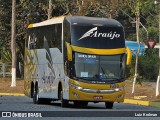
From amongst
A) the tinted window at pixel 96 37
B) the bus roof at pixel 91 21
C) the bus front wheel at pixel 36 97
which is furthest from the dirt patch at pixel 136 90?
the tinted window at pixel 96 37

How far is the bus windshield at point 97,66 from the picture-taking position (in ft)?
101

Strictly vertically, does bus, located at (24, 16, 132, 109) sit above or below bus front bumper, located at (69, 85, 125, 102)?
above

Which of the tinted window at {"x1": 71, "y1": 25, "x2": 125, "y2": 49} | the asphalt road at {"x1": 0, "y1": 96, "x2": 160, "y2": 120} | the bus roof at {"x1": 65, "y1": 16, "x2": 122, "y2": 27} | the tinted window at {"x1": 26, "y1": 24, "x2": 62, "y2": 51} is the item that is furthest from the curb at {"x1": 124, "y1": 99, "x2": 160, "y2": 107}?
the tinted window at {"x1": 26, "y1": 24, "x2": 62, "y2": 51}

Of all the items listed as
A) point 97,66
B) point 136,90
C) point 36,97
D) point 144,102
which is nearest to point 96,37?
point 97,66

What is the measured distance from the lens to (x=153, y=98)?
38.9 metres

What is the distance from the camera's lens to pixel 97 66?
30.9 meters

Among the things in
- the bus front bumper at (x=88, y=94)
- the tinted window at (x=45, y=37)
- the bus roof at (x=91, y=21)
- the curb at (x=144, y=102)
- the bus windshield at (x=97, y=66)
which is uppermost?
the bus roof at (x=91, y=21)

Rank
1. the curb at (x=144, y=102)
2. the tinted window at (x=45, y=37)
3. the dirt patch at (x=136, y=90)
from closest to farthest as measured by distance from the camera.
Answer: the tinted window at (x=45, y=37), the curb at (x=144, y=102), the dirt patch at (x=136, y=90)

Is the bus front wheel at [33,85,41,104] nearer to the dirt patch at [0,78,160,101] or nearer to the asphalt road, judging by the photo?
the asphalt road

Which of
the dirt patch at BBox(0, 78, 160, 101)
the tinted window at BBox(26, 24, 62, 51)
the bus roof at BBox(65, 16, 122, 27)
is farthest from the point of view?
the dirt patch at BBox(0, 78, 160, 101)

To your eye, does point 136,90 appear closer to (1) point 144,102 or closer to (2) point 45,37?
(1) point 144,102

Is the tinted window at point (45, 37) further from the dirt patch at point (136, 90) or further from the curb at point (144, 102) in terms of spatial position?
the dirt patch at point (136, 90)

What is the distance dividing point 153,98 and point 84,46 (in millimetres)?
9319

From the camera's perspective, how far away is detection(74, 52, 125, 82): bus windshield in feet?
101
